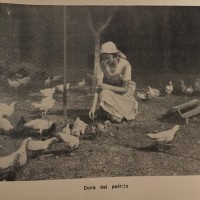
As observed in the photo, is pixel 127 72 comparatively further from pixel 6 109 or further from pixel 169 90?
pixel 6 109

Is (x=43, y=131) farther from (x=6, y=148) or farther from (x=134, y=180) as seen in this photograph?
(x=134, y=180)

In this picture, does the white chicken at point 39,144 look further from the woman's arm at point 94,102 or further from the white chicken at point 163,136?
the white chicken at point 163,136

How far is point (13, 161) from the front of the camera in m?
0.72

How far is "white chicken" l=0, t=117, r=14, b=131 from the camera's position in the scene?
727mm

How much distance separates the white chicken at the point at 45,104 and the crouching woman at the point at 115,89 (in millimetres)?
81

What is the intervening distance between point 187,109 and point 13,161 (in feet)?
1.18

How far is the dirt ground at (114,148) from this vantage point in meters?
0.73

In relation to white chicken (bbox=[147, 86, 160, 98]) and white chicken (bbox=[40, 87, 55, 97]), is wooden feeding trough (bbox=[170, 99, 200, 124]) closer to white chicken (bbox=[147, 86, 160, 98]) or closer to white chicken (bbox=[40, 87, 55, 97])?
white chicken (bbox=[147, 86, 160, 98])

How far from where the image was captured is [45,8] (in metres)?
0.74

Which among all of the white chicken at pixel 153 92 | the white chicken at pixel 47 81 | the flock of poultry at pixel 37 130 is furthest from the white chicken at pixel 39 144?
the white chicken at pixel 153 92

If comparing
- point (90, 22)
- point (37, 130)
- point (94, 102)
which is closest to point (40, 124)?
point (37, 130)

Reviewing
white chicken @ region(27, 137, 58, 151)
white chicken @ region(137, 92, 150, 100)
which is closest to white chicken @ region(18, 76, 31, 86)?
white chicken @ region(27, 137, 58, 151)

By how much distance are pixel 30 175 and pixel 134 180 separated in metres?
0.20

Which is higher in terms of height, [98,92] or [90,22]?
[90,22]
